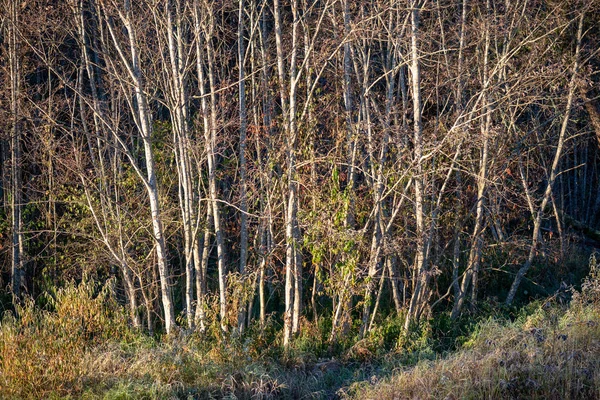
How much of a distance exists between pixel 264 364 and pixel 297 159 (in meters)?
2.98

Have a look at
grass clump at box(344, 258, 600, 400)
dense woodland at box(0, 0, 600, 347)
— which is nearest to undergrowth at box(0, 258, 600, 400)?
grass clump at box(344, 258, 600, 400)

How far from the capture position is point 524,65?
1127 cm

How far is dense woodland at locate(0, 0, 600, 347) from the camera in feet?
32.5

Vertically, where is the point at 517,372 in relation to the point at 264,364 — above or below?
above

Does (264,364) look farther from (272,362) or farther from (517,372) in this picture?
(517,372)

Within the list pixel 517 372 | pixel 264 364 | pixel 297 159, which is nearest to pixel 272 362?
pixel 264 364

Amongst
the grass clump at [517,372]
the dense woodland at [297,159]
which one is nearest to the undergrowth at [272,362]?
the grass clump at [517,372]

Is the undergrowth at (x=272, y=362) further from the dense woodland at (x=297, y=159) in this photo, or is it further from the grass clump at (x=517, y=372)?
the dense woodland at (x=297, y=159)

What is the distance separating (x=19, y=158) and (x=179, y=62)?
4552 millimetres

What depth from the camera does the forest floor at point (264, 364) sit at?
24.0 ft

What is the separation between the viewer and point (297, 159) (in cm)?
→ 1018

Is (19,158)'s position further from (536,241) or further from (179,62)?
(536,241)

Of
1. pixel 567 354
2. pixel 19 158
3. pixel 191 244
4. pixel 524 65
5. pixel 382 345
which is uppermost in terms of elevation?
pixel 524 65

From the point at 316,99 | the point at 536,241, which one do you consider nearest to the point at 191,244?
the point at 316,99
